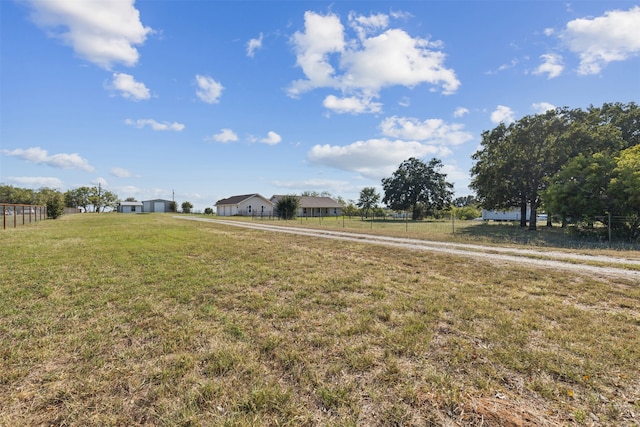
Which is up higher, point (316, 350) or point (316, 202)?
point (316, 202)

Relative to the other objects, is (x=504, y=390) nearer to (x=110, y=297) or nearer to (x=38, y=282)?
(x=110, y=297)

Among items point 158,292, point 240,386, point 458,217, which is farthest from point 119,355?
point 458,217

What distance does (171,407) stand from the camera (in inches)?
86.7

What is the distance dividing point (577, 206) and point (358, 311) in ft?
59.3

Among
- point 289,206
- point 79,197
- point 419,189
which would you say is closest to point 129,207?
point 79,197

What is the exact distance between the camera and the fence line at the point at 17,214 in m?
17.6

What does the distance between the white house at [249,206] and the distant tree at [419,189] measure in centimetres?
2270

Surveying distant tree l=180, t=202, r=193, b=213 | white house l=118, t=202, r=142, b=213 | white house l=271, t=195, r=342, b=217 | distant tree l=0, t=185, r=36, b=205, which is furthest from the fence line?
white house l=118, t=202, r=142, b=213

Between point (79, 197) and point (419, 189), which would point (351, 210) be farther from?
point (79, 197)

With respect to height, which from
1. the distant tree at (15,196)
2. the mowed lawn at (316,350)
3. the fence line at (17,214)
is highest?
the distant tree at (15,196)

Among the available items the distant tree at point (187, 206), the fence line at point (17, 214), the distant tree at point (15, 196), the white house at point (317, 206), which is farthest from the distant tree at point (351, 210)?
the distant tree at point (15, 196)

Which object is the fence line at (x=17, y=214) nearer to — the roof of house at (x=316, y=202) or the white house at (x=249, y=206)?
the white house at (x=249, y=206)

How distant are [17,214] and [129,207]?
57.9 meters

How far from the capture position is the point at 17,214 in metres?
20.3
